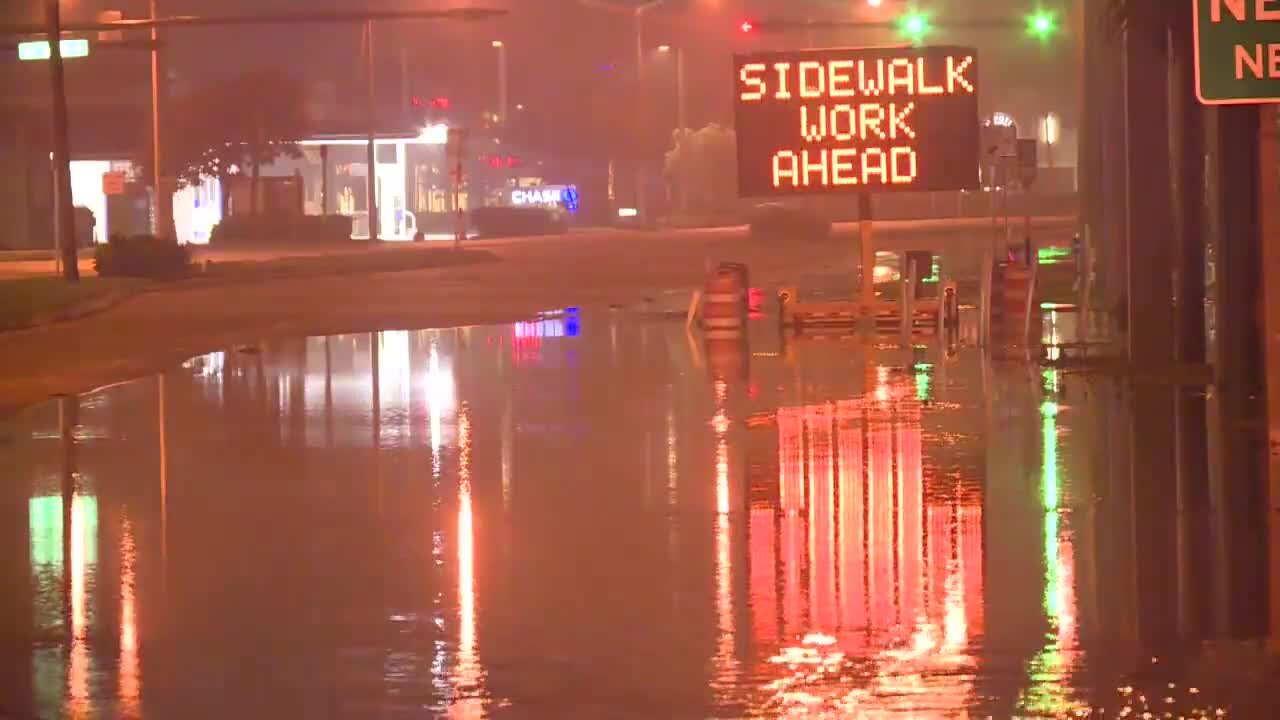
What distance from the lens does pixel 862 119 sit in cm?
2764

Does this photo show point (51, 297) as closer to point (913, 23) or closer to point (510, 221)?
point (913, 23)

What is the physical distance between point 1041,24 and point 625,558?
3890 centimetres

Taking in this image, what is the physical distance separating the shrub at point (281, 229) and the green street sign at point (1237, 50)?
64.5m

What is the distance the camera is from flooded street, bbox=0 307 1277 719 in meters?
8.55

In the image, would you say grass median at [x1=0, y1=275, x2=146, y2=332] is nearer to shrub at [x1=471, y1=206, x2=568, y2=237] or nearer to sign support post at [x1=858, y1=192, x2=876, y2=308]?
sign support post at [x1=858, y1=192, x2=876, y2=308]

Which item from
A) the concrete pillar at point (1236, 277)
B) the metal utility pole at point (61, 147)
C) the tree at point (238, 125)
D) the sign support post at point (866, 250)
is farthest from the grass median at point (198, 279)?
the concrete pillar at point (1236, 277)

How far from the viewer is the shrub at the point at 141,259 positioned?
1849 inches

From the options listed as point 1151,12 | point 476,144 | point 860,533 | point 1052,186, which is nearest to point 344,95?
point 476,144

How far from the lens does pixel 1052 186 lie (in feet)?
362

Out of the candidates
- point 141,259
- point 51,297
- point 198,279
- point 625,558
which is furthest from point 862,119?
point 141,259

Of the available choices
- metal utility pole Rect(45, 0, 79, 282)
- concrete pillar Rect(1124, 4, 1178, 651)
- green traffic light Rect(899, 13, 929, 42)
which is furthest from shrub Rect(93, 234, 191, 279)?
concrete pillar Rect(1124, 4, 1178, 651)

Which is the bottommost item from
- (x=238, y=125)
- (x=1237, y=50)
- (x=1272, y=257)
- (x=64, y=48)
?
(x=1272, y=257)

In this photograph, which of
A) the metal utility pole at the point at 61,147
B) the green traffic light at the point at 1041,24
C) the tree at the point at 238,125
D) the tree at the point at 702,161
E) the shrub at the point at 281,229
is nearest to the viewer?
the metal utility pole at the point at 61,147

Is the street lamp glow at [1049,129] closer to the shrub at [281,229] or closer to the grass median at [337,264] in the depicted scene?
the grass median at [337,264]
